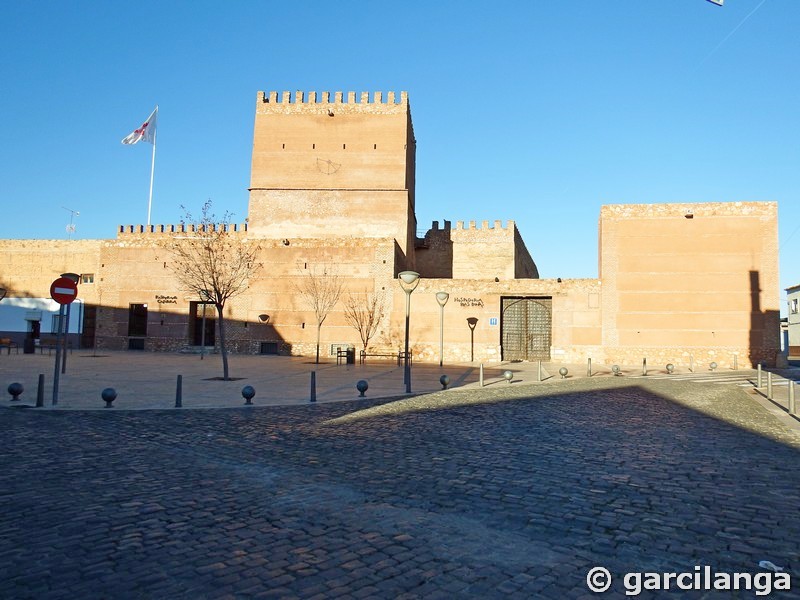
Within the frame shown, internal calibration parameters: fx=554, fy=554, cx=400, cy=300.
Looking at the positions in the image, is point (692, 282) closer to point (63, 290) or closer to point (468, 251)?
point (468, 251)

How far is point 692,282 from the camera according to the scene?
29.9m

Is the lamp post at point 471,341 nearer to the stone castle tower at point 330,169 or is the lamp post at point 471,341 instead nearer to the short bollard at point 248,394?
the stone castle tower at point 330,169

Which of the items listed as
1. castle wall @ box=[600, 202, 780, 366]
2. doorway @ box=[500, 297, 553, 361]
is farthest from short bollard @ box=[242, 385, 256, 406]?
castle wall @ box=[600, 202, 780, 366]

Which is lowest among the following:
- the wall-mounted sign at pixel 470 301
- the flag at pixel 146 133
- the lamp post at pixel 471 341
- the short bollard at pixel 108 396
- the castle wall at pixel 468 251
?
the short bollard at pixel 108 396

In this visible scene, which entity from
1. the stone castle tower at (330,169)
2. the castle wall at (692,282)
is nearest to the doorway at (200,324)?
the stone castle tower at (330,169)

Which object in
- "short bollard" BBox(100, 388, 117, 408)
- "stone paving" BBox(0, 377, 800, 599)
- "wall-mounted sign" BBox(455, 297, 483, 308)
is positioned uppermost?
"wall-mounted sign" BBox(455, 297, 483, 308)

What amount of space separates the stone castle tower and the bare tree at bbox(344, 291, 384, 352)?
20.0 ft

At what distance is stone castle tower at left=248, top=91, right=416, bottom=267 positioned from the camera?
37.3m

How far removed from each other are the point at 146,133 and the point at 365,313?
23274mm

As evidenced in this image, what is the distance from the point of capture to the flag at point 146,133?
1582 inches

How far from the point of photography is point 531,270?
61.8m

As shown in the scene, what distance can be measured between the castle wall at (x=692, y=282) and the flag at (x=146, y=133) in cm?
3276

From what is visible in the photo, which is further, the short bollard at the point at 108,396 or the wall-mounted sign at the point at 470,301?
the wall-mounted sign at the point at 470,301

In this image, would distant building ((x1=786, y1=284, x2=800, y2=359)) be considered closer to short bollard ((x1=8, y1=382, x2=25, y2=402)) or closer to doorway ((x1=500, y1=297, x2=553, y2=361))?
doorway ((x1=500, y1=297, x2=553, y2=361))
